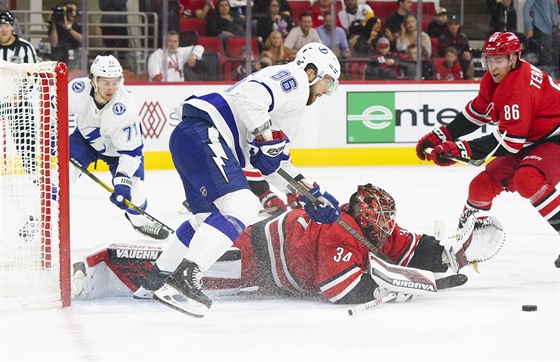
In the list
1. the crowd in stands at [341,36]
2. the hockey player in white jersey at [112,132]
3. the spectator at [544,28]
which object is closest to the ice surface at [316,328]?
the hockey player in white jersey at [112,132]

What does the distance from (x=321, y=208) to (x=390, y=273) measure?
1.08ft

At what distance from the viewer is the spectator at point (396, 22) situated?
9367mm

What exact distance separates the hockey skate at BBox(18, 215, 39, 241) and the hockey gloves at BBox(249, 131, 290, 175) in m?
0.95

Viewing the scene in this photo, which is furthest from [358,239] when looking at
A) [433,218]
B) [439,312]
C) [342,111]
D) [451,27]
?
[451,27]

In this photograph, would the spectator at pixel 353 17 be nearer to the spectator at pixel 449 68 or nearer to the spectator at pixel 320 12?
the spectator at pixel 320 12

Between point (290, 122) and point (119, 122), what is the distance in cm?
166

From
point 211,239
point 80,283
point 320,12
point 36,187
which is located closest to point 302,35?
point 320,12

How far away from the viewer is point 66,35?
8.63 meters

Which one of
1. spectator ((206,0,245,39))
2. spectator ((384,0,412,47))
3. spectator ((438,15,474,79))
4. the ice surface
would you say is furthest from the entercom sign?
the ice surface

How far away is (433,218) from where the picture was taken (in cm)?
622

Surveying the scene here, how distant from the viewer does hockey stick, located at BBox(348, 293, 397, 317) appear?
12.0 ft

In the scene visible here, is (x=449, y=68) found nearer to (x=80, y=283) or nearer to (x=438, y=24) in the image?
(x=438, y=24)

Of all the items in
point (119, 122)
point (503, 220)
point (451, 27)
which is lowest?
point (503, 220)

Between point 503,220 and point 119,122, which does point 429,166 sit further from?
point 119,122
